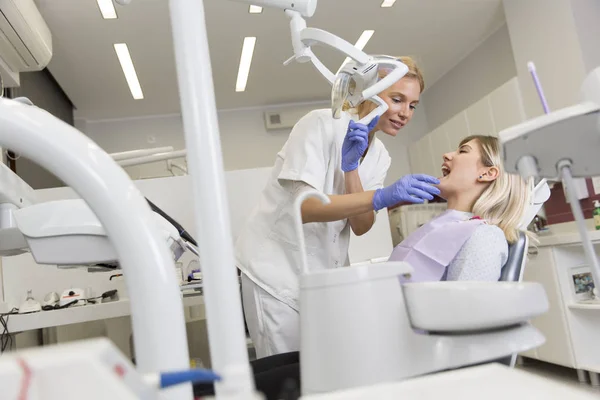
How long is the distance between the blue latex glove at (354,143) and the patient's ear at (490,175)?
1.57 feet

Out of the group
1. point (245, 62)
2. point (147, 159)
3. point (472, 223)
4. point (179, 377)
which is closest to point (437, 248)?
point (472, 223)

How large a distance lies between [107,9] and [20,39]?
2.64 feet

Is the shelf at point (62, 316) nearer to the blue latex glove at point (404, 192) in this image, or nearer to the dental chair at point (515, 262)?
the blue latex glove at point (404, 192)

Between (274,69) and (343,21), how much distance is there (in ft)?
3.31

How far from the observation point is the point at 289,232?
1428 millimetres

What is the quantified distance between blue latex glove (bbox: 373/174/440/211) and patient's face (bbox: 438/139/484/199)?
16.4 inches

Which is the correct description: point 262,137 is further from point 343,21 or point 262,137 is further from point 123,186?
point 123,186

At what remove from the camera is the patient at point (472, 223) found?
1351 millimetres

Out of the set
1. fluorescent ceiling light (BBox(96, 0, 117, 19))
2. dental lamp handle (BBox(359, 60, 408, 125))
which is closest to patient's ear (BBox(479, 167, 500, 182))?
dental lamp handle (BBox(359, 60, 408, 125))

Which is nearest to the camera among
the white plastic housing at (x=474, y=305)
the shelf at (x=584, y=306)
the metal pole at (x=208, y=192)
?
the metal pole at (x=208, y=192)

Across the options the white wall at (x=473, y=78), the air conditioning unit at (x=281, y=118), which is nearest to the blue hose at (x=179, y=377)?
the white wall at (x=473, y=78)

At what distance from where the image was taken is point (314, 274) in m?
0.67

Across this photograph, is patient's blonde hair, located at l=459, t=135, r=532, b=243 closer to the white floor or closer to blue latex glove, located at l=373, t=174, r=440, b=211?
blue latex glove, located at l=373, t=174, r=440, b=211

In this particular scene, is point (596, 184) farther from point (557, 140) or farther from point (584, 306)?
point (557, 140)
